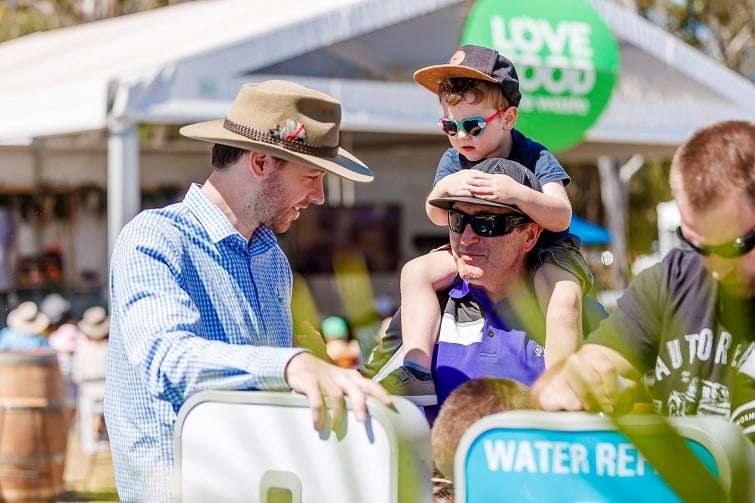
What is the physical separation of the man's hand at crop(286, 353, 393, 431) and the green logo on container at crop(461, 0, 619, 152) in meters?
5.19

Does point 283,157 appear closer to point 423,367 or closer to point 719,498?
point 423,367

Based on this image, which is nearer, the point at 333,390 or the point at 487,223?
the point at 333,390

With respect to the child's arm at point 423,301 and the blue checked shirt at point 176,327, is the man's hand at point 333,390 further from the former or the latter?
the child's arm at point 423,301

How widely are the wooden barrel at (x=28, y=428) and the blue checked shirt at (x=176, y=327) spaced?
17.0ft

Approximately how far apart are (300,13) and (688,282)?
765 cm

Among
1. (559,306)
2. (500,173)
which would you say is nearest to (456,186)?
Answer: (500,173)

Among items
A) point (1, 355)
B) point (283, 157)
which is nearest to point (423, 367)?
point (283, 157)

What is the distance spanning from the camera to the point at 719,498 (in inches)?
52.4

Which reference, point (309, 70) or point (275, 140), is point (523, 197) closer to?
point (275, 140)

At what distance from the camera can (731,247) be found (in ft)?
5.24

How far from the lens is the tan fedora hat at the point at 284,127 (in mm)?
2281

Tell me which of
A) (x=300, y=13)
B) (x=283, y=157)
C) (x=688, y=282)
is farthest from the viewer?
(x=300, y=13)

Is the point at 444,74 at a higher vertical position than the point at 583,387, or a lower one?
higher

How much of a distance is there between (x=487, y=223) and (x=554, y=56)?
571 centimetres
